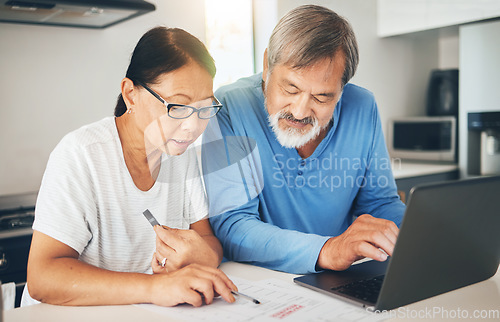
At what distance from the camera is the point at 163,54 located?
1030 mm

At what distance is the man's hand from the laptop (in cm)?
4

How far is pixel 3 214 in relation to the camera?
2.08m

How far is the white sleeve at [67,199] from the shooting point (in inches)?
35.6

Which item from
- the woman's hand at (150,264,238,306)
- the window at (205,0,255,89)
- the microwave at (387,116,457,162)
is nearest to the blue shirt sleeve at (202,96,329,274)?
the woman's hand at (150,264,238,306)

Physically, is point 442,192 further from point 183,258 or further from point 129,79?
point 129,79

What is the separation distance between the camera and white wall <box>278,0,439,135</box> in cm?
328

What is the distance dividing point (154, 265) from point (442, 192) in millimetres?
566

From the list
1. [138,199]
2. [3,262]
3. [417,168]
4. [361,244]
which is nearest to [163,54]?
[138,199]

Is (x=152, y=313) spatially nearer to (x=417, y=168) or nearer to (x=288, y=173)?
(x=288, y=173)

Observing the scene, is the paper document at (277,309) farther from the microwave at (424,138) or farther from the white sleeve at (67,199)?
the microwave at (424,138)

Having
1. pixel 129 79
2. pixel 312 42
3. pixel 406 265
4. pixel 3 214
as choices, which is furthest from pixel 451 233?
pixel 3 214

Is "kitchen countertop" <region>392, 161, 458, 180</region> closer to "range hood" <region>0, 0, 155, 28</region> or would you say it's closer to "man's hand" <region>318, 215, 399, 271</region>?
"range hood" <region>0, 0, 155, 28</region>

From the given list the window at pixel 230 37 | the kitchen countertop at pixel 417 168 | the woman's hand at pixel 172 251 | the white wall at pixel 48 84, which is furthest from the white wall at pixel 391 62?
the woman's hand at pixel 172 251

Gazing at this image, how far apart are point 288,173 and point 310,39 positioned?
1.17ft
